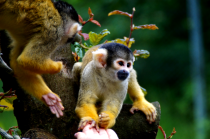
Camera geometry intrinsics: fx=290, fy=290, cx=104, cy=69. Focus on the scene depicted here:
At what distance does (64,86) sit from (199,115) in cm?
549

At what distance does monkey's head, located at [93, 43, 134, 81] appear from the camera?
8.09ft

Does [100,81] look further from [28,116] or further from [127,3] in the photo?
[127,3]

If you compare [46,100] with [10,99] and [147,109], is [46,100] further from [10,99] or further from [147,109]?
[147,109]

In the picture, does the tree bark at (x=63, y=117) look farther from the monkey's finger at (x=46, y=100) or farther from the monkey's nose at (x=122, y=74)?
the monkey's nose at (x=122, y=74)

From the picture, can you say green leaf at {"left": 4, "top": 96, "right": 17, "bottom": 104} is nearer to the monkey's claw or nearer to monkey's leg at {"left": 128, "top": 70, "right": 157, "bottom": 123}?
the monkey's claw

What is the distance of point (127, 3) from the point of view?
27.0 ft

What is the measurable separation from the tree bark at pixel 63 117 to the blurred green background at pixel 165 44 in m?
5.08

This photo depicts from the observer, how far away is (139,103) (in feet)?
8.88

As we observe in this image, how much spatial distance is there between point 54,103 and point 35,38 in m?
0.53

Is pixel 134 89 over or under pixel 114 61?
under

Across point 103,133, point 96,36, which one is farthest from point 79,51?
point 103,133

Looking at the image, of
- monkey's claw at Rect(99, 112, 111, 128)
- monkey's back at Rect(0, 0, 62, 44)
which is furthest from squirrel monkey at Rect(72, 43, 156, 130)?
monkey's back at Rect(0, 0, 62, 44)

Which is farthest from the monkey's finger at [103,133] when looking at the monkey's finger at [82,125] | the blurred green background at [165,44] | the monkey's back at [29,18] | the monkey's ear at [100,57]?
the blurred green background at [165,44]

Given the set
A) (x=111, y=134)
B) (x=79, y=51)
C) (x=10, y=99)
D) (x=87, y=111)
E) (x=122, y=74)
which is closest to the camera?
(x=111, y=134)
